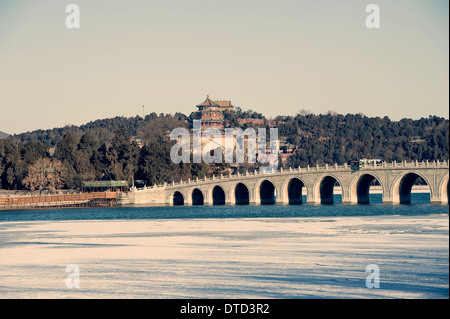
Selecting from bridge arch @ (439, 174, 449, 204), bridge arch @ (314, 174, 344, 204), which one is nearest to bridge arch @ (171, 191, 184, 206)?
Result: bridge arch @ (314, 174, 344, 204)

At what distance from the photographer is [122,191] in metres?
107

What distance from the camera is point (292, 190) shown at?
100438 mm

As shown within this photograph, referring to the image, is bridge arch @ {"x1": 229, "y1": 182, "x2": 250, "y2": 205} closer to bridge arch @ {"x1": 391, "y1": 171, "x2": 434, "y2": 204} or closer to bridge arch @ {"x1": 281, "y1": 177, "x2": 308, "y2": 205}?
bridge arch @ {"x1": 281, "y1": 177, "x2": 308, "y2": 205}

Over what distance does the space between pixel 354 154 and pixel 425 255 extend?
140501mm

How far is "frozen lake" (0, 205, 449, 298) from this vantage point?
23.8 meters
